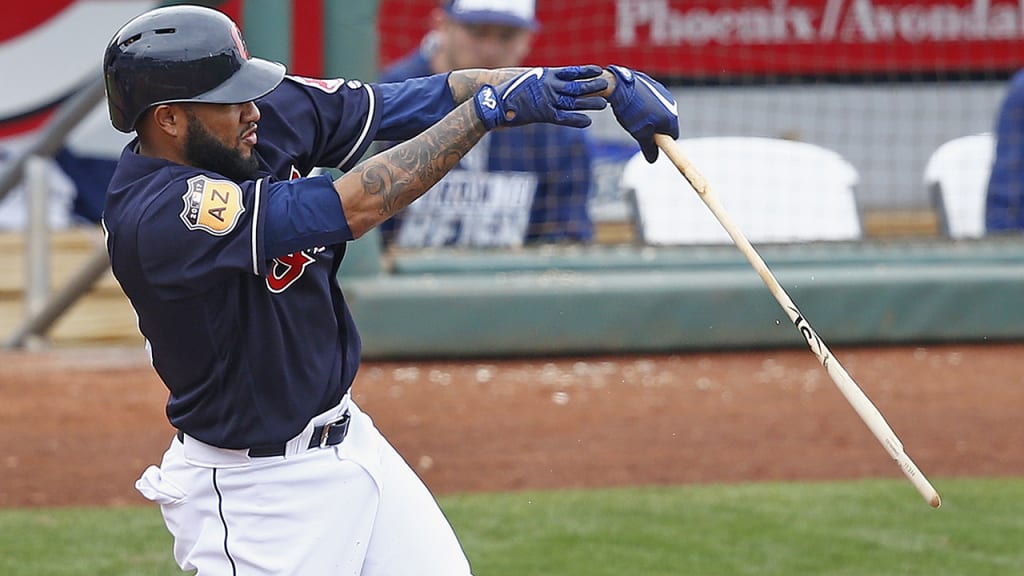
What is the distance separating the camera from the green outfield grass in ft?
13.0

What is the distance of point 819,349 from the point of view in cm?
272

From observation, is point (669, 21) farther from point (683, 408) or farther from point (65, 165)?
point (683, 408)

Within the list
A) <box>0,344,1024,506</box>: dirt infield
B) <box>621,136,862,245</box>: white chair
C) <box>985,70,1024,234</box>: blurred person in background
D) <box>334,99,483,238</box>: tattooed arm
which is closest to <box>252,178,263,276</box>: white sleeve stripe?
<box>334,99,483,238</box>: tattooed arm

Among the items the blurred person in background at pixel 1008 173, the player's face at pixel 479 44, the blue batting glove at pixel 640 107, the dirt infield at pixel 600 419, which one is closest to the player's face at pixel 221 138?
the blue batting glove at pixel 640 107

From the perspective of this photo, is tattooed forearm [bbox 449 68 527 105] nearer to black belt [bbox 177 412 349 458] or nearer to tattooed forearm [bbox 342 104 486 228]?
tattooed forearm [bbox 342 104 486 228]

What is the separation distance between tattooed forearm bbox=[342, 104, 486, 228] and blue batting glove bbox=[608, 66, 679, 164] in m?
0.30

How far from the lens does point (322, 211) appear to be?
240 centimetres

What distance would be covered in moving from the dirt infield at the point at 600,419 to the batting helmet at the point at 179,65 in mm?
2325

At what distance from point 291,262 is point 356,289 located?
359 cm

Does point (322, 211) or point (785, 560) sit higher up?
point (322, 211)

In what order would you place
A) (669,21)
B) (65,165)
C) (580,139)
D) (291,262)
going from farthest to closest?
(669,21) → (65,165) → (580,139) → (291,262)

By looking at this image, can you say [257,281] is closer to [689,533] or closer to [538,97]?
[538,97]

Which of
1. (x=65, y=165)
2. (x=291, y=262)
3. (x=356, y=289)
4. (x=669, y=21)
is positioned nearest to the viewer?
(x=291, y=262)

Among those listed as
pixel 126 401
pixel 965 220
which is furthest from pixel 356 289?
pixel 965 220
